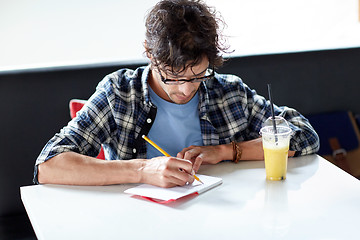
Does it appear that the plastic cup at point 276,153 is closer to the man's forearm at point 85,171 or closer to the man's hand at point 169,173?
the man's hand at point 169,173

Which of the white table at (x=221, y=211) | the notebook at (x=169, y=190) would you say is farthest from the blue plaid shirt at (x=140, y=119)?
the notebook at (x=169, y=190)

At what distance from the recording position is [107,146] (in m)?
1.98

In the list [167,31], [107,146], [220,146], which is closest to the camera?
[167,31]

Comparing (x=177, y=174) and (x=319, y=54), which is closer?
(x=177, y=174)

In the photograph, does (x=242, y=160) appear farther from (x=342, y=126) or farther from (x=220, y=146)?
(x=342, y=126)

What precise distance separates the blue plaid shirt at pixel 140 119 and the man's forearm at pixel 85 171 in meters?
0.06

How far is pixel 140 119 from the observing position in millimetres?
1901

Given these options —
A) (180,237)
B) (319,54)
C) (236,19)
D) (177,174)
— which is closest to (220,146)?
(177,174)

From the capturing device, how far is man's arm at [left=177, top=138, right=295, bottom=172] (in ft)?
5.77

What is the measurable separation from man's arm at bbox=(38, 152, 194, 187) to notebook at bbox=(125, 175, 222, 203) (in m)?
0.02

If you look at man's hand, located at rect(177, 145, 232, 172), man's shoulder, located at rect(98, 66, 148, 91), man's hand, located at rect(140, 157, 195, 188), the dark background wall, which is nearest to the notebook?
man's hand, located at rect(140, 157, 195, 188)

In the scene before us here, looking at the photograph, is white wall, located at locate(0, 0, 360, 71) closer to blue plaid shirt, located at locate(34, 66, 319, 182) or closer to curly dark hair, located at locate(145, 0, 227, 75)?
blue plaid shirt, located at locate(34, 66, 319, 182)

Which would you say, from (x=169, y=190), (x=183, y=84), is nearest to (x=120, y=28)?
(x=183, y=84)

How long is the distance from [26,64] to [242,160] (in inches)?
56.5
